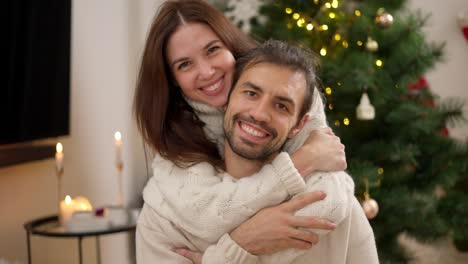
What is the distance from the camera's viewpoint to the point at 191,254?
1417mm

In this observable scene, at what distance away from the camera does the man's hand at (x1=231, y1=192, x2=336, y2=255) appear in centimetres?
129

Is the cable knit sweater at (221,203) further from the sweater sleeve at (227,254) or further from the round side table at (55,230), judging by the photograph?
the round side table at (55,230)

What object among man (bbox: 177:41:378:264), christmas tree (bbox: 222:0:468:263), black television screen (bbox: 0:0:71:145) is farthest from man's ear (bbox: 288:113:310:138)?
christmas tree (bbox: 222:0:468:263)

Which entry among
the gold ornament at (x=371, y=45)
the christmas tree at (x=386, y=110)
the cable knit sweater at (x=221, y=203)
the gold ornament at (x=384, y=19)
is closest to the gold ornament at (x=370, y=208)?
the christmas tree at (x=386, y=110)

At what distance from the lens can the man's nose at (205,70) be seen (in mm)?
1488

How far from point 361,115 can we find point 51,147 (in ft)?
4.49

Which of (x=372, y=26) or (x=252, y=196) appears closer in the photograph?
(x=252, y=196)

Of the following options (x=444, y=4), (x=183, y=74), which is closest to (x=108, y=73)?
(x=183, y=74)

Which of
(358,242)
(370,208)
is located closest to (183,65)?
(358,242)

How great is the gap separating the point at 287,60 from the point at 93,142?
1955 mm

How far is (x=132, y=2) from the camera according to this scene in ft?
12.4

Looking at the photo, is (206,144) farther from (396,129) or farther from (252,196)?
(396,129)

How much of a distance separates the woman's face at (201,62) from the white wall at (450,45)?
3322 millimetres

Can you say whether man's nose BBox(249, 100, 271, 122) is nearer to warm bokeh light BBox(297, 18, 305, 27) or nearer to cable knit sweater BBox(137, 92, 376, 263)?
cable knit sweater BBox(137, 92, 376, 263)
